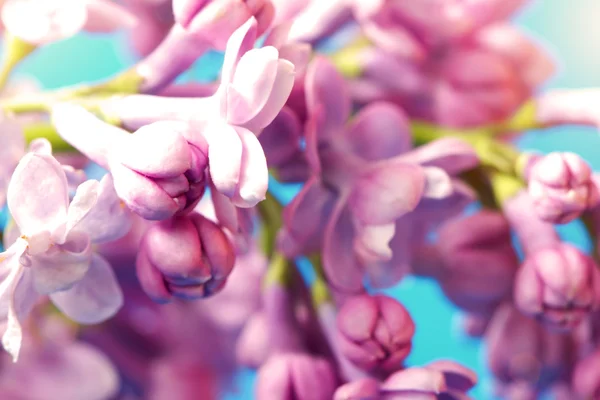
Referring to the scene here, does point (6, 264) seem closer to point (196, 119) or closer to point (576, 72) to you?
point (196, 119)

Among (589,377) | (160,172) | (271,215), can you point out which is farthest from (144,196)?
(589,377)

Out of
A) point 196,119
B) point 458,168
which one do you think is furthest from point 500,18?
point 196,119

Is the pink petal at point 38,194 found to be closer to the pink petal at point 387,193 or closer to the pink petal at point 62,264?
the pink petal at point 62,264


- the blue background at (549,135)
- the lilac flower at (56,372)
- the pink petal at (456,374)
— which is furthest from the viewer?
the blue background at (549,135)

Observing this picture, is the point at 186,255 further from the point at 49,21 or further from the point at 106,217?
the point at 49,21

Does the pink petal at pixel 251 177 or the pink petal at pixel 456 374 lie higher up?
the pink petal at pixel 251 177

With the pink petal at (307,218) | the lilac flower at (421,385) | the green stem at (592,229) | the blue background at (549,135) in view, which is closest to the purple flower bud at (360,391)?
the lilac flower at (421,385)

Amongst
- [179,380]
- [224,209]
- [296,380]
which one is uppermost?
[224,209]
